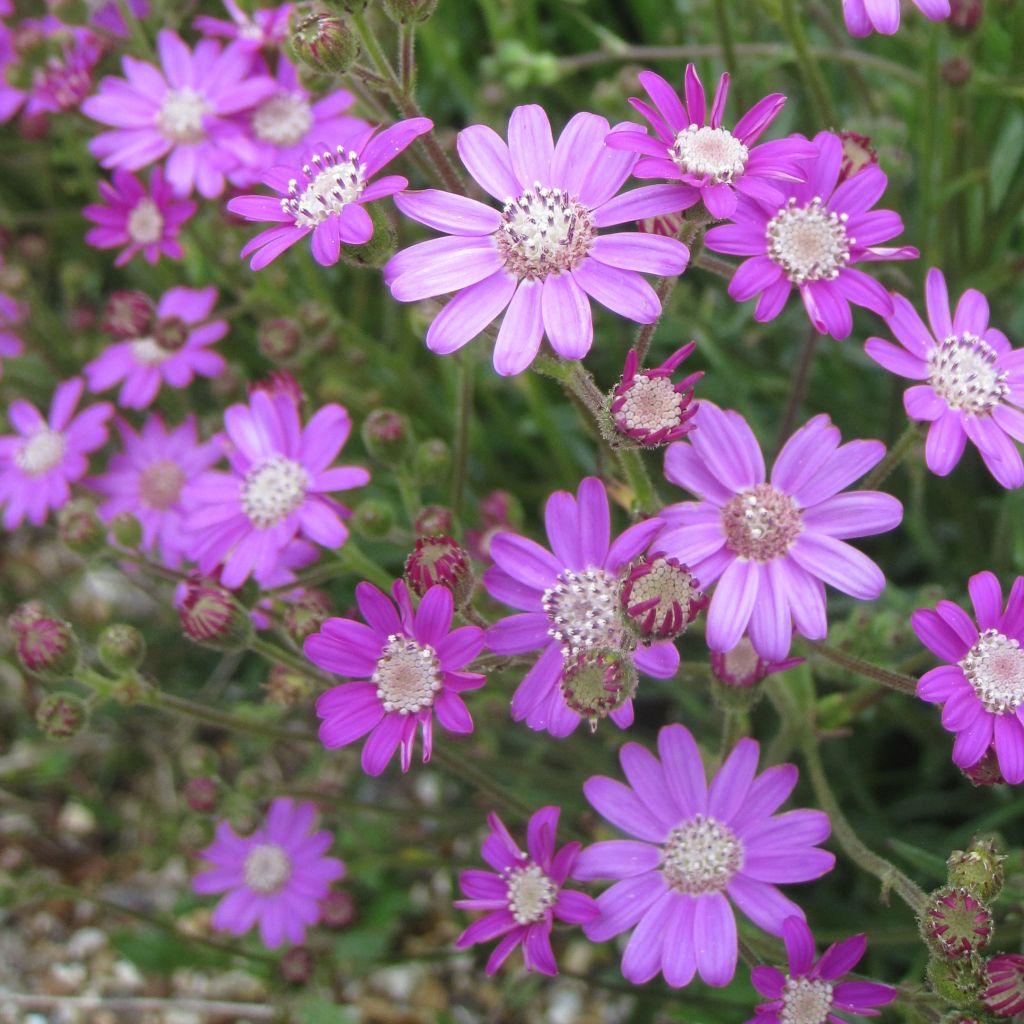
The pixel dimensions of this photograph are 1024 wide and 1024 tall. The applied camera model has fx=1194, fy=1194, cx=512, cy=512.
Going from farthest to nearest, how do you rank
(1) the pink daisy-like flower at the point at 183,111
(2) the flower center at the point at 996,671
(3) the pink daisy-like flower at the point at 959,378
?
(1) the pink daisy-like flower at the point at 183,111, (3) the pink daisy-like flower at the point at 959,378, (2) the flower center at the point at 996,671

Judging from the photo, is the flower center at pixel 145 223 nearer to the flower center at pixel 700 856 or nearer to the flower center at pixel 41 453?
the flower center at pixel 41 453

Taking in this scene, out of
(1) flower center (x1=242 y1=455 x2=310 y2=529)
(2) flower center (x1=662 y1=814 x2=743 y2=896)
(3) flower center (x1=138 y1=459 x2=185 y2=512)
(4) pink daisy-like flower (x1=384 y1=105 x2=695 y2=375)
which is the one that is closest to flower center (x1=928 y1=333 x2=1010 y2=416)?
(4) pink daisy-like flower (x1=384 y1=105 x2=695 y2=375)

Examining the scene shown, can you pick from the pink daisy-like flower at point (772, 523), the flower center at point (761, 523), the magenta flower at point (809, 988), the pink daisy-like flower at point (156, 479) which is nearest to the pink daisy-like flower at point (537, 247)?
the pink daisy-like flower at point (772, 523)

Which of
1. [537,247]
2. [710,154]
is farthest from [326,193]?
[710,154]

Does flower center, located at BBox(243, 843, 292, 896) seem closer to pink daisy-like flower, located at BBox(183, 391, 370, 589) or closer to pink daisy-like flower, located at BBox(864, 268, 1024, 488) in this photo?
pink daisy-like flower, located at BBox(183, 391, 370, 589)

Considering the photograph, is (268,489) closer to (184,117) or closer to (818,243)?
(184,117)

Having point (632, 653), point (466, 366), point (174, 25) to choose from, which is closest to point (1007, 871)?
point (632, 653)
